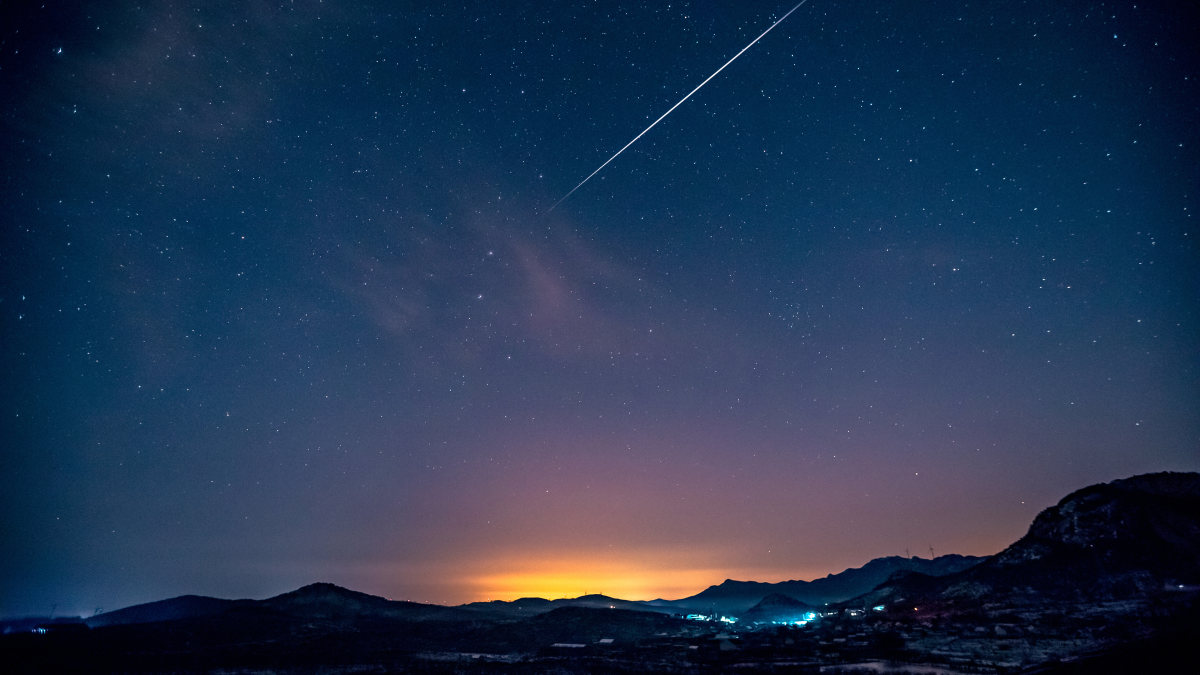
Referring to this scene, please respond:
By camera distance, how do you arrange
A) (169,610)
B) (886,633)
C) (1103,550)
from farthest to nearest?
(169,610) < (1103,550) < (886,633)

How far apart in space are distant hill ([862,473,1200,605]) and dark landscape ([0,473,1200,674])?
282mm

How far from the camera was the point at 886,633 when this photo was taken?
59.9m

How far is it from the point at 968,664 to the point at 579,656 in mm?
36350

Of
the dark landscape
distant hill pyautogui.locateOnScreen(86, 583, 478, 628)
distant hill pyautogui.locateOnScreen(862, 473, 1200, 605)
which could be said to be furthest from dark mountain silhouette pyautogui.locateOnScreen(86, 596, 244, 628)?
distant hill pyautogui.locateOnScreen(862, 473, 1200, 605)

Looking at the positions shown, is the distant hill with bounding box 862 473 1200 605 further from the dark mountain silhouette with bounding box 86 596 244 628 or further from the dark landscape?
the dark mountain silhouette with bounding box 86 596 244 628

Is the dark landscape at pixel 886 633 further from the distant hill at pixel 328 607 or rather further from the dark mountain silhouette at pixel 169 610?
the dark mountain silhouette at pixel 169 610

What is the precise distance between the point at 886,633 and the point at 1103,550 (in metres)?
51.2

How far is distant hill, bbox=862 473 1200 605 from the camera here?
72062 millimetres

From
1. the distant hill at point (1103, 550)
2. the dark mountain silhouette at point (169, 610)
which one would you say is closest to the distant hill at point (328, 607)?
the dark mountain silhouette at point (169, 610)

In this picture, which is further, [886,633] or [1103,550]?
[1103,550]

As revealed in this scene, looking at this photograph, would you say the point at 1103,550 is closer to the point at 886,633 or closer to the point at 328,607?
the point at 886,633

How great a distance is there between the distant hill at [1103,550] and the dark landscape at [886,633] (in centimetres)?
28

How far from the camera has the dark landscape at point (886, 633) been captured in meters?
41.1

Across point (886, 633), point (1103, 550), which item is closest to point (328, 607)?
point (886, 633)
